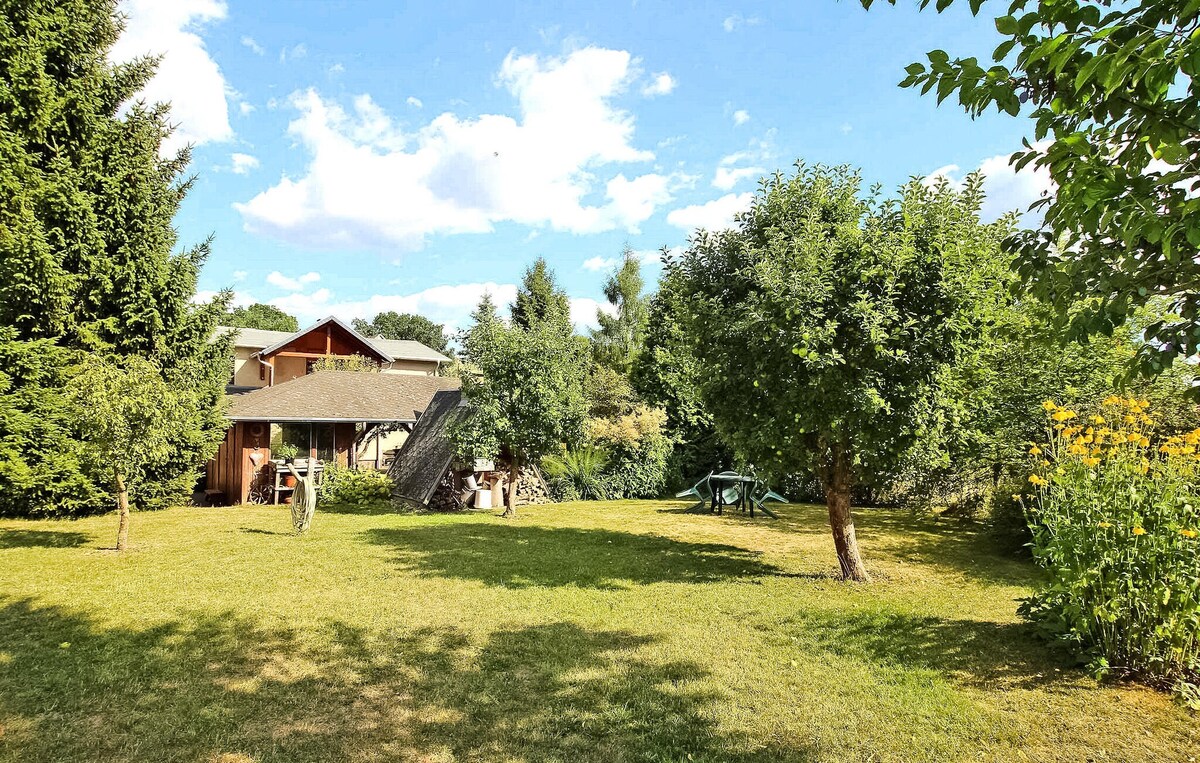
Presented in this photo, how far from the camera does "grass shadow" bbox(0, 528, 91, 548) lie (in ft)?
34.0

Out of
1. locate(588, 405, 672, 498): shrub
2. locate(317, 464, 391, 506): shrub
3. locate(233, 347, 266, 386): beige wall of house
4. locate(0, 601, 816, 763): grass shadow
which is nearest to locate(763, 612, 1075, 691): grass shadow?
locate(0, 601, 816, 763): grass shadow

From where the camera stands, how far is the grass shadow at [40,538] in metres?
10.4

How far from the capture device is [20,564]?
351 inches

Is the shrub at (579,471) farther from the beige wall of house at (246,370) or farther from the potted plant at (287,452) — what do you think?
the beige wall of house at (246,370)

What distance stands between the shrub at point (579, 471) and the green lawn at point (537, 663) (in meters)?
8.47

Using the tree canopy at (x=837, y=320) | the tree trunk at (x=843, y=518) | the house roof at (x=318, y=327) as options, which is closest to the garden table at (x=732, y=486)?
the tree trunk at (x=843, y=518)

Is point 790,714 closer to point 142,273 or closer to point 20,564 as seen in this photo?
point 20,564

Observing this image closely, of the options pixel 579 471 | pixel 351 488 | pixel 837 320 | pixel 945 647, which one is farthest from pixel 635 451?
pixel 945 647

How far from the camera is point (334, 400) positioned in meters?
18.0

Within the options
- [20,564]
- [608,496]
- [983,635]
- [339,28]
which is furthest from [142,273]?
[983,635]

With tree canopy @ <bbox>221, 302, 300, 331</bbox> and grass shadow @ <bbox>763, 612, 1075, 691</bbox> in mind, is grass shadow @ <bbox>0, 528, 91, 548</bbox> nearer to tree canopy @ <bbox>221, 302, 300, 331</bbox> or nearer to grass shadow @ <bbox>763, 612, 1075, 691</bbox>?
grass shadow @ <bbox>763, 612, 1075, 691</bbox>

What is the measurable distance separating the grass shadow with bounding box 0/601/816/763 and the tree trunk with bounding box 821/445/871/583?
3629 mm

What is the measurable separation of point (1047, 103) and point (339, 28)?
9.31 metres

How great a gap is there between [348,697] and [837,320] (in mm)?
6256
